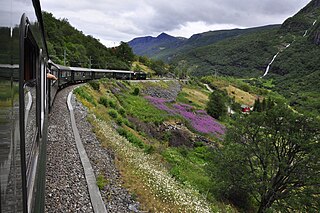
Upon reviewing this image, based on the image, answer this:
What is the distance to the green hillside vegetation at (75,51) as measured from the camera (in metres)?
63.6

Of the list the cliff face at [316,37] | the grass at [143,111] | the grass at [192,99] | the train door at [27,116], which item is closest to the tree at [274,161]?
the grass at [143,111]

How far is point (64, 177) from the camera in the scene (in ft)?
22.9

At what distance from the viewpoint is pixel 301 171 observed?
45.5 feet

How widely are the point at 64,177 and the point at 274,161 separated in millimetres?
12170

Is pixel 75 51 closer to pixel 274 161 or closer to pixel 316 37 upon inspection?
pixel 274 161

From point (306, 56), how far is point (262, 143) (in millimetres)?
194609

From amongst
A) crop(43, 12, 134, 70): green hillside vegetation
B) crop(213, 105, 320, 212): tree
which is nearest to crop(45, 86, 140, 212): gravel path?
crop(213, 105, 320, 212): tree

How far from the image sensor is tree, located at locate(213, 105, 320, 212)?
13.6 m

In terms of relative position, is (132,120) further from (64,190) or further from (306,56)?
(306,56)

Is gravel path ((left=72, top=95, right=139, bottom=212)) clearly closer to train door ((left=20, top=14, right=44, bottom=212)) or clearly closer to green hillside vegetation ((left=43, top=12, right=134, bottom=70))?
train door ((left=20, top=14, right=44, bottom=212))

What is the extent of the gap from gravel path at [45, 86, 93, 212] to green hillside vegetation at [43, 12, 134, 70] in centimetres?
4140

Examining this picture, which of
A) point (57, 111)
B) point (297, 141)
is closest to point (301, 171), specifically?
point (297, 141)

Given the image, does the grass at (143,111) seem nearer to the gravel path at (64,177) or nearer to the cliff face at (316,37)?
the gravel path at (64,177)

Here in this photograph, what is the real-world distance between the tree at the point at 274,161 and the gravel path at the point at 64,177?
9519mm
